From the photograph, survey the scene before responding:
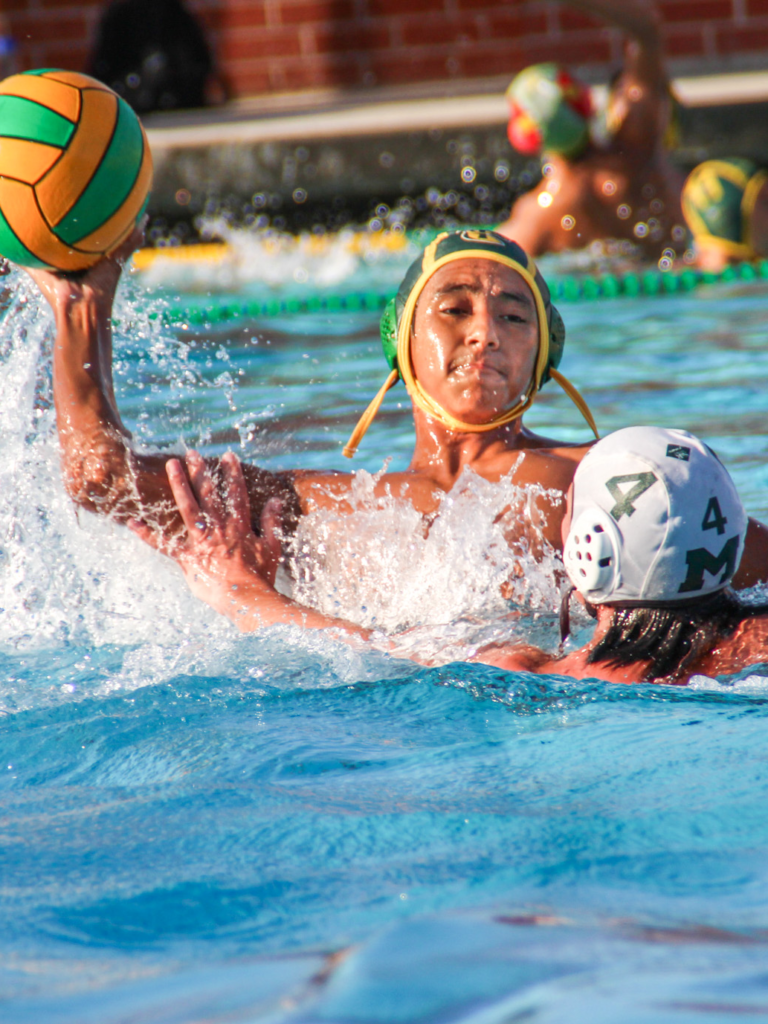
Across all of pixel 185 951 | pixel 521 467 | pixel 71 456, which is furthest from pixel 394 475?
pixel 185 951

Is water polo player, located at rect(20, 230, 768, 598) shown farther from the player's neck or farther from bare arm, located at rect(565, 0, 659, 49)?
bare arm, located at rect(565, 0, 659, 49)

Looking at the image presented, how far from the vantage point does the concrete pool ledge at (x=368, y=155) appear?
8.72 meters

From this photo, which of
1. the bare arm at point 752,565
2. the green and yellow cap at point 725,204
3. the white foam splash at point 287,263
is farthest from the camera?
the white foam splash at point 287,263

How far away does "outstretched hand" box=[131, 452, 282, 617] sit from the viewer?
2.91m

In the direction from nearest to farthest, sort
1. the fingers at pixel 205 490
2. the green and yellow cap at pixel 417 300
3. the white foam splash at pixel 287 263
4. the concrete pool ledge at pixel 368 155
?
the fingers at pixel 205 490 < the green and yellow cap at pixel 417 300 < the white foam splash at pixel 287 263 < the concrete pool ledge at pixel 368 155

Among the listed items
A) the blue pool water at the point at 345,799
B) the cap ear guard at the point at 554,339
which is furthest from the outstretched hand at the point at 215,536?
the cap ear guard at the point at 554,339

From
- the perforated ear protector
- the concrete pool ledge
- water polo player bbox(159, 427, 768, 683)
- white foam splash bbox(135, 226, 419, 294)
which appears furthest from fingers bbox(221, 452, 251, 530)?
the concrete pool ledge

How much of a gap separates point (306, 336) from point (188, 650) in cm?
402

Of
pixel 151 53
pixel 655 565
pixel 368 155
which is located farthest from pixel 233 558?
pixel 151 53

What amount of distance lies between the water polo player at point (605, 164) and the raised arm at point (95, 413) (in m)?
4.79

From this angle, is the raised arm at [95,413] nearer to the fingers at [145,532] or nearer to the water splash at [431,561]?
the fingers at [145,532]

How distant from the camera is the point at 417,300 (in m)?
3.10

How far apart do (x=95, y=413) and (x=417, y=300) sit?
87 cm

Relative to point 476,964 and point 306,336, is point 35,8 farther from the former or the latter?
point 476,964
